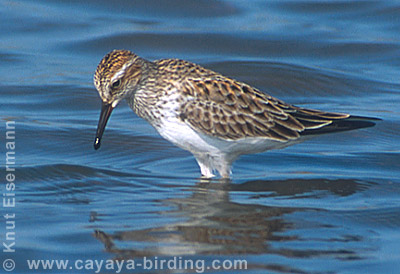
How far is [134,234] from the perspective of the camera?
7.42 metres

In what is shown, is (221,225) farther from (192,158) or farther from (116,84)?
(192,158)

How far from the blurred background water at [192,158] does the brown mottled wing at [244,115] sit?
0.67m

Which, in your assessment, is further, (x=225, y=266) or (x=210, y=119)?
(x=210, y=119)

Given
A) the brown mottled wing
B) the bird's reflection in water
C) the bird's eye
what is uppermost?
the bird's eye

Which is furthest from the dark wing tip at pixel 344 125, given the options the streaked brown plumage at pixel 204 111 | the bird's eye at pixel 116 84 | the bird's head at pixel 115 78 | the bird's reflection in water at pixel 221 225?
the bird's eye at pixel 116 84

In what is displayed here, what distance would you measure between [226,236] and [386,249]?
1.50 meters

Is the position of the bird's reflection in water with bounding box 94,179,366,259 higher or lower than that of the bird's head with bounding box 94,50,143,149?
lower

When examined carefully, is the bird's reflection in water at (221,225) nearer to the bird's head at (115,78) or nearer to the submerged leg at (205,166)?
the submerged leg at (205,166)

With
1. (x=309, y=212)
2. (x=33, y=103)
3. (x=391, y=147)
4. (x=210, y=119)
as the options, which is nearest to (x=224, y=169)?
(x=210, y=119)

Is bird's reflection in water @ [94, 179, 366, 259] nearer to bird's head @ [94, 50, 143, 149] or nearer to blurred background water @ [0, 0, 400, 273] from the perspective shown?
blurred background water @ [0, 0, 400, 273]

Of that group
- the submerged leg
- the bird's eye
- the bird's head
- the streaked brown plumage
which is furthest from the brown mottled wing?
the bird's eye

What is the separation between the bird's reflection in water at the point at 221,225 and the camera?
7.08 m

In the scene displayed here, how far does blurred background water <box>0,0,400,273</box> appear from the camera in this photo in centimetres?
727

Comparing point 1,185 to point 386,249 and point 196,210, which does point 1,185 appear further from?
point 386,249
